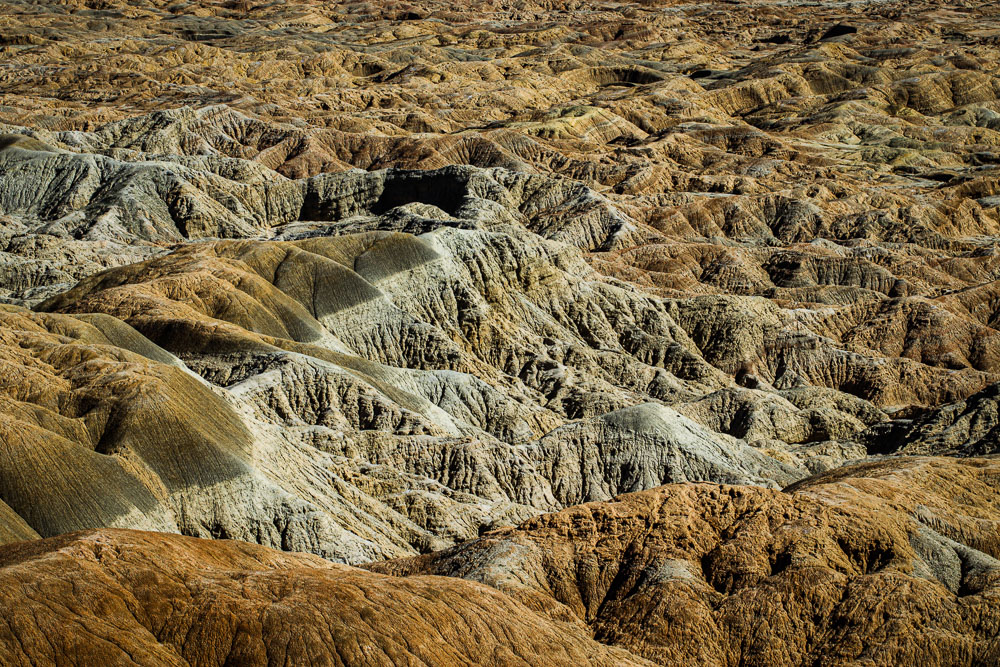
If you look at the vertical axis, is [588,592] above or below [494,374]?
above

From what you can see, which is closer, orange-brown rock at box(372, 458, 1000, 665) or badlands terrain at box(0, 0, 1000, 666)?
badlands terrain at box(0, 0, 1000, 666)

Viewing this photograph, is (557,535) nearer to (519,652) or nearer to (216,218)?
(519,652)

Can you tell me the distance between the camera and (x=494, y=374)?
2272 inches

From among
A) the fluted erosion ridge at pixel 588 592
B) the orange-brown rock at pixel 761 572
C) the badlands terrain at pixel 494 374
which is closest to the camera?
the fluted erosion ridge at pixel 588 592

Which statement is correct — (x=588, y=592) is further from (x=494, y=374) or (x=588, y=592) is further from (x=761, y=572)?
(x=494, y=374)

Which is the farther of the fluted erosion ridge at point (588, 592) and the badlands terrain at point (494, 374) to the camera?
the badlands terrain at point (494, 374)

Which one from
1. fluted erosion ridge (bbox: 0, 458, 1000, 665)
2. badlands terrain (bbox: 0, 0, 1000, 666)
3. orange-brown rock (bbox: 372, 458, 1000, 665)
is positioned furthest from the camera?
orange-brown rock (bbox: 372, 458, 1000, 665)

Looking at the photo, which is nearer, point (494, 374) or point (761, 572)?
point (761, 572)

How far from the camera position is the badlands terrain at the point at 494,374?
22266mm

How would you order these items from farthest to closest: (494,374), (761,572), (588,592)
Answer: (494,374)
(588,592)
(761,572)

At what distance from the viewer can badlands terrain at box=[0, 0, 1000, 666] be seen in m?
22.3

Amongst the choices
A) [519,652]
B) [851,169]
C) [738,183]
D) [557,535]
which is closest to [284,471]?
[557,535]

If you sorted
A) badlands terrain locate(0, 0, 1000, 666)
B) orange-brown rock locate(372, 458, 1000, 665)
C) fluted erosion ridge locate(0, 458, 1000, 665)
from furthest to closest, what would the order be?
1. orange-brown rock locate(372, 458, 1000, 665)
2. badlands terrain locate(0, 0, 1000, 666)
3. fluted erosion ridge locate(0, 458, 1000, 665)

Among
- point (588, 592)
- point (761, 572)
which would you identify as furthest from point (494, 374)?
point (761, 572)
